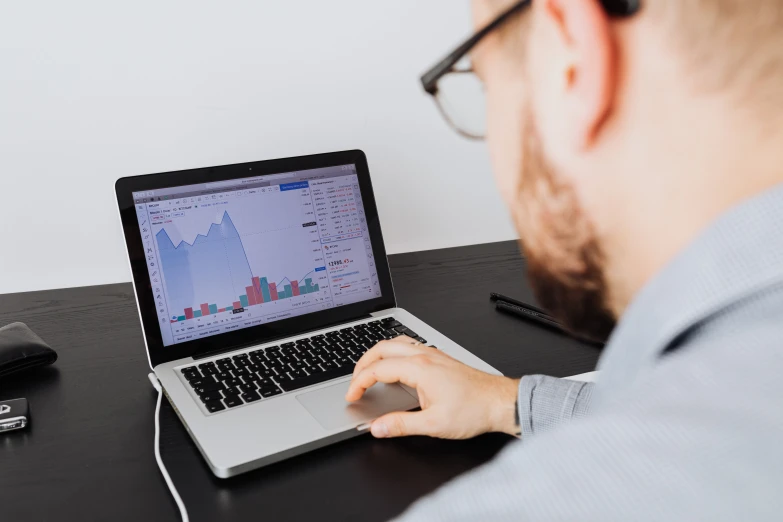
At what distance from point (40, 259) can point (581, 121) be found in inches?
47.6

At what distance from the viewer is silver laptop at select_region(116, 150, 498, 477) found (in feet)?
2.75

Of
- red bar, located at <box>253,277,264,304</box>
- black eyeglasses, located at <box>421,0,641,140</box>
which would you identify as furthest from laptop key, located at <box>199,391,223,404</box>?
black eyeglasses, located at <box>421,0,641,140</box>

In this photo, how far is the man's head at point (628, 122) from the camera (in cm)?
33

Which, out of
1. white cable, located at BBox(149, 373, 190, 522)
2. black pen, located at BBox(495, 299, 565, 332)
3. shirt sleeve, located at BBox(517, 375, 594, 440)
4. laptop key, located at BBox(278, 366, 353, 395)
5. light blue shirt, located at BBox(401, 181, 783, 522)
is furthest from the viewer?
black pen, located at BBox(495, 299, 565, 332)

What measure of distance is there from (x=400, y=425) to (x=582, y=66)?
0.52m

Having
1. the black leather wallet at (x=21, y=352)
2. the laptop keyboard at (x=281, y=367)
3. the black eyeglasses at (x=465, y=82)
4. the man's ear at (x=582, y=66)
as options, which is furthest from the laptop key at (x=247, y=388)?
the man's ear at (x=582, y=66)

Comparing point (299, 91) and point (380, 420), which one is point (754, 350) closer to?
point (380, 420)

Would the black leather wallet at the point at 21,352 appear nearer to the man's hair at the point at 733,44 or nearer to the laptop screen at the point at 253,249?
the laptop screen at the point at 253,249

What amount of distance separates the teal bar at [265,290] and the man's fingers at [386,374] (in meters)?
0.27

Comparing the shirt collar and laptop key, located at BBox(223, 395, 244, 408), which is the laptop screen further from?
the shirt collar

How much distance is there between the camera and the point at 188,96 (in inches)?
51.1

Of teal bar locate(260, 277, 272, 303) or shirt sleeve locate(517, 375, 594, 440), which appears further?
teal bar locate(260, 277, 272, 303)

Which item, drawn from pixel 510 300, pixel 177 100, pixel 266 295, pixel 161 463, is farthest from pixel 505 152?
pixel 177 100

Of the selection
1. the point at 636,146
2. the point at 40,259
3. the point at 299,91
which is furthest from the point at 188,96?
the point at 636,146
